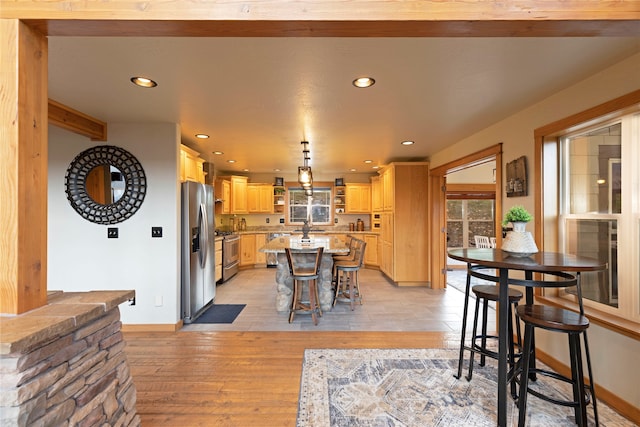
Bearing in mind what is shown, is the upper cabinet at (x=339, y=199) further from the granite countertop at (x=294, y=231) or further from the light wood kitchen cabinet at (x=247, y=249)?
the light wood kitchen cabinet at (x=247, y=249)

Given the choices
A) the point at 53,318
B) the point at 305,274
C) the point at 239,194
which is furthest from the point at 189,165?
the point at 53,318

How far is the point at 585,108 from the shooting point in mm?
2211

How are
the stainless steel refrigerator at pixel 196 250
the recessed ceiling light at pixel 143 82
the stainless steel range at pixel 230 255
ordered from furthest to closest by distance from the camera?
the stainless steel range at pixel 230 255
the stainless steel refrigerator at pixel 196 250
the recessed ceiling light at pixel 143 82

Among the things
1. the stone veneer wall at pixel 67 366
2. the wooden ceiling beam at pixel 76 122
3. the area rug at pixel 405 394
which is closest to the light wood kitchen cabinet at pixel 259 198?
the wooden ceiling beam at pixel 76 122

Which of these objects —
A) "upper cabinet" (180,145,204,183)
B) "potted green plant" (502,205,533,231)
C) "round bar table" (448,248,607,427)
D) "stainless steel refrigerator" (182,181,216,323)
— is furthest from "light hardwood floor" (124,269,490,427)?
"upper cabinet" (180,145,204,183)

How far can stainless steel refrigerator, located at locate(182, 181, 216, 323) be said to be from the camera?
3.55 m

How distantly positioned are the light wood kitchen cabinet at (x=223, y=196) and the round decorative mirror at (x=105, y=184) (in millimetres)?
3067

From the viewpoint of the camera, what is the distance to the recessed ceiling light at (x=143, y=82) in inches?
87.7

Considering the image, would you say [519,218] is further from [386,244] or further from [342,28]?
[386,244]

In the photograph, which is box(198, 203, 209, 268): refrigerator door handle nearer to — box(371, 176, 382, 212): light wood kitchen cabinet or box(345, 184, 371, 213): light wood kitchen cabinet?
box(371, 176, 382, 212): light wood kitchen cabinet

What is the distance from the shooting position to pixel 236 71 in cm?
209

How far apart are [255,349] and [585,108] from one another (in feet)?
11.3

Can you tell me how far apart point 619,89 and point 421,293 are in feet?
12.0

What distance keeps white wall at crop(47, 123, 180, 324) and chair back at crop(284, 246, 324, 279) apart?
1374 mm
